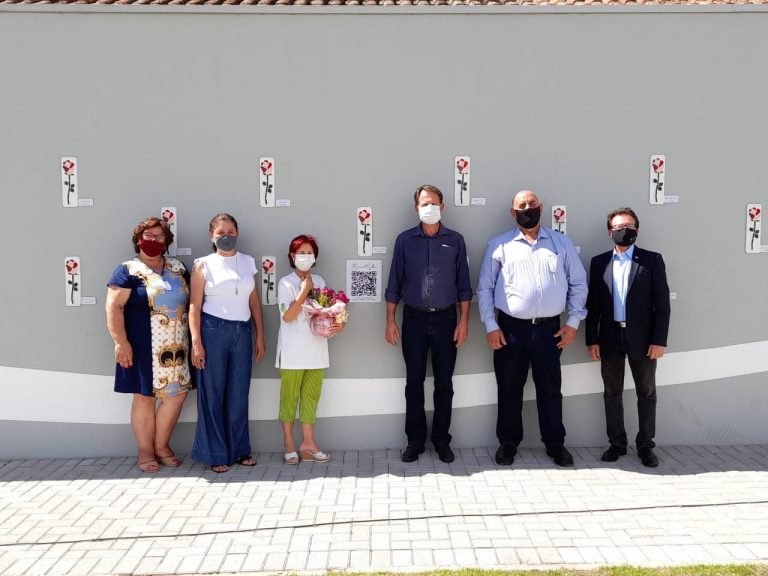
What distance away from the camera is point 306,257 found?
16.8 feet

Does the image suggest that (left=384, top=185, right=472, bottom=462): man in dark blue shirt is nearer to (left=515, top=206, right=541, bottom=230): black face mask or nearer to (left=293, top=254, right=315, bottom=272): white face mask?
(left=515, top=206, right=541, bottom=230): black face mask

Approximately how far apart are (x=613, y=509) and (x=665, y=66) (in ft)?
11.5

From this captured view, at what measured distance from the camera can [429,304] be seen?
5.16 meters

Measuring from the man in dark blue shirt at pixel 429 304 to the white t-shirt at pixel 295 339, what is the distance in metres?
0.65

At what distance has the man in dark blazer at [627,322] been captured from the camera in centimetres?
506

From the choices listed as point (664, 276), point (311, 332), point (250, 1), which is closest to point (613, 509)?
point (664, 276)

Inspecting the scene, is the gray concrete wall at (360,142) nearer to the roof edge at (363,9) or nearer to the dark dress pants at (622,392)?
the roof edge at (363,9)

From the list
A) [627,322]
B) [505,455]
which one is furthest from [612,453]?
[627,322]

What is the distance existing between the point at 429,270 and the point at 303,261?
96cm

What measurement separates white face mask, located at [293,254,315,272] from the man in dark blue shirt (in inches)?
25.1

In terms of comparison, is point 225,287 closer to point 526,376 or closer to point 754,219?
point 526,376

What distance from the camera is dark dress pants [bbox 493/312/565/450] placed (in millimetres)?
5141

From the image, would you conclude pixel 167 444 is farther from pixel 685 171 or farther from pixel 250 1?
pixel 250 1

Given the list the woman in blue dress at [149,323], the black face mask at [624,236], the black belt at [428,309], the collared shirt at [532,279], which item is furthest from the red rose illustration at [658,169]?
the woman in blue dress at [149,323]
